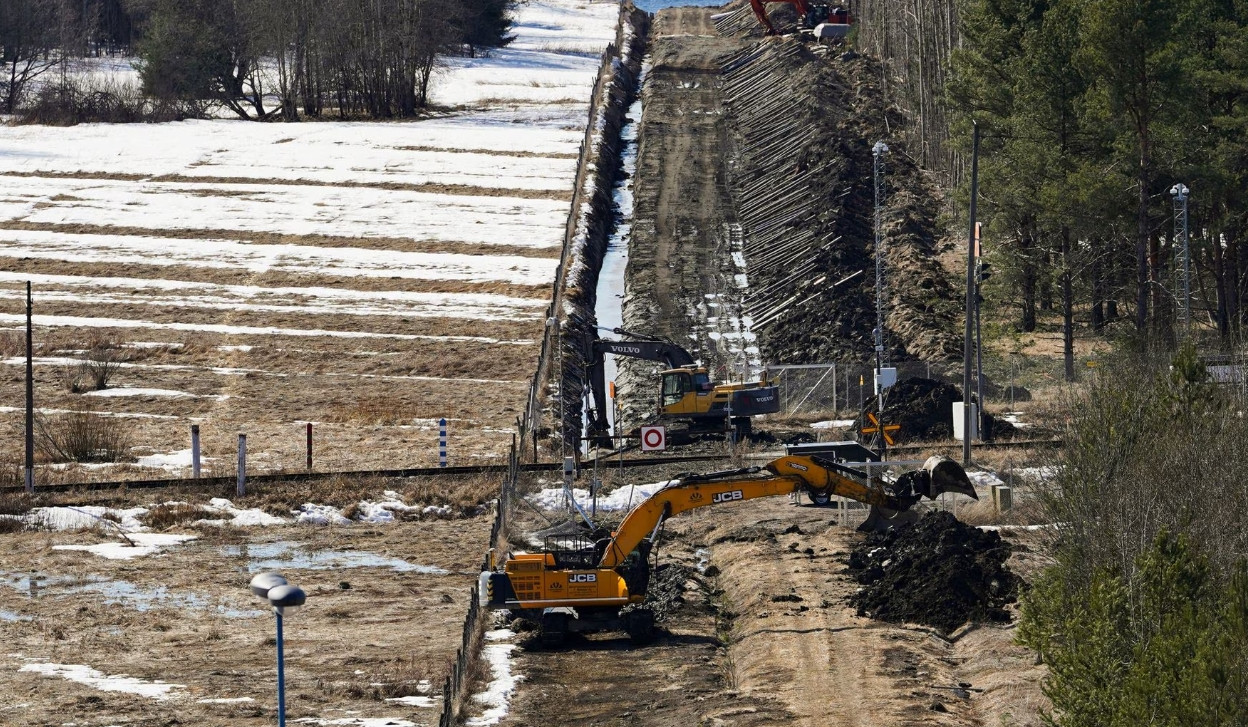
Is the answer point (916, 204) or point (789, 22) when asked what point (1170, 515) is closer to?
point (916, 204)

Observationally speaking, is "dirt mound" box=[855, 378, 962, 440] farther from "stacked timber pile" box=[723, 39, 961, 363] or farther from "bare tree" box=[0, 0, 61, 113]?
"bare tree" box=[0, 0, 61, 113]

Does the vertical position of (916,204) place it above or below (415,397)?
above

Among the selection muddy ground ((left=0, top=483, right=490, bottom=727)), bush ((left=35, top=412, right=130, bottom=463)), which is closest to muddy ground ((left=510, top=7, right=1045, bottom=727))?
muddy ground ((left=0, top=483, right=490, bottom=727))

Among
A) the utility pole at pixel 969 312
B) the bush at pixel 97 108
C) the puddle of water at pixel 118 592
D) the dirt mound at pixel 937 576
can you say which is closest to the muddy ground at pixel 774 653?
the dirt mound at pixel 937 576

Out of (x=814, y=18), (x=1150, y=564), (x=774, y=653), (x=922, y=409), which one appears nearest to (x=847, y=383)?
(x=922, y=409)

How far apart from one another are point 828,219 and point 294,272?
69.5 feet

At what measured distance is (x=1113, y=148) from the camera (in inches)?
1957

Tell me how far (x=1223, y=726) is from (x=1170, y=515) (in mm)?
8178

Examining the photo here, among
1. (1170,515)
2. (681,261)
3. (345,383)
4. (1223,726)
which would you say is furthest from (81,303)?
(1223,726)

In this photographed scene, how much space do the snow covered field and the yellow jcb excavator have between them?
1537 cm

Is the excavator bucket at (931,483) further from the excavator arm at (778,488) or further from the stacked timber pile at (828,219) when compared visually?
the stacked timber pile at (828,219)

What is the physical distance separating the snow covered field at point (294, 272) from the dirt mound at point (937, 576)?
1535 cm

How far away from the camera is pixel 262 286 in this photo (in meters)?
66.4

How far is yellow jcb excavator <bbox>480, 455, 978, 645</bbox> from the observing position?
27625 mm
